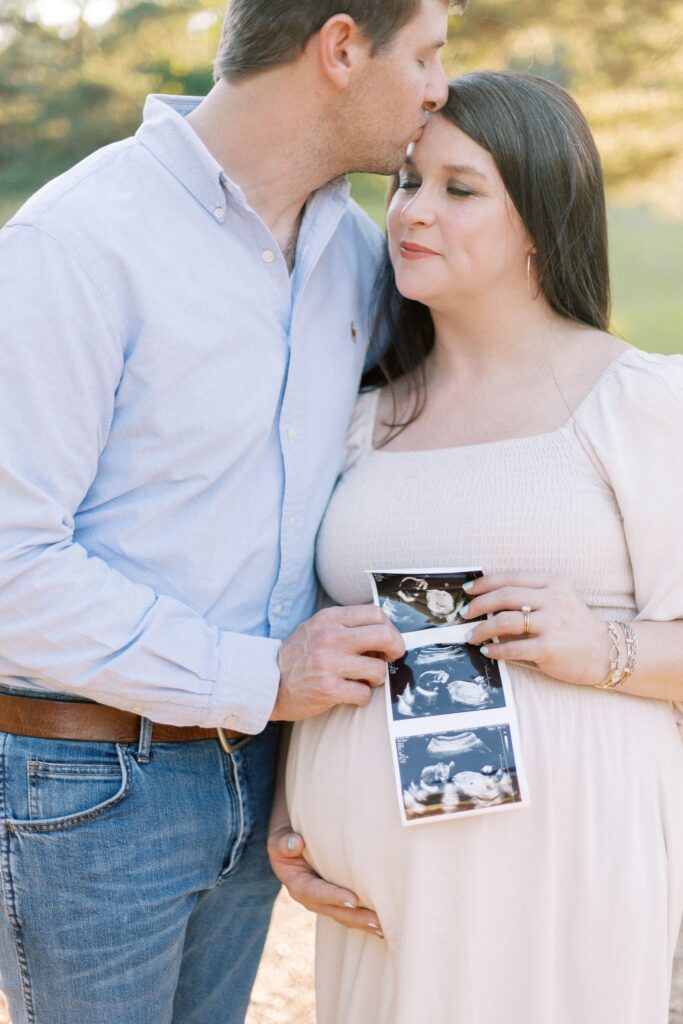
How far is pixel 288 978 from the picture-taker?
3266mm

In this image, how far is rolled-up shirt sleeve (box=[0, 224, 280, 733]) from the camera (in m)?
1.63

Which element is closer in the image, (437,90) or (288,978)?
(437,90)

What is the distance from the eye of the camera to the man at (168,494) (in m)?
1.68

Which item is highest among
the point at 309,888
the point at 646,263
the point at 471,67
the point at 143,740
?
the point at 471,67

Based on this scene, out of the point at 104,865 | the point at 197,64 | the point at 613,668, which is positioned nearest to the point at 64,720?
the point at 104,865

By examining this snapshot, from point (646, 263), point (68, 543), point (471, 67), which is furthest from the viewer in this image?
point (646, 263)

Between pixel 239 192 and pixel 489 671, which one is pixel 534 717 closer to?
pixel 489 671

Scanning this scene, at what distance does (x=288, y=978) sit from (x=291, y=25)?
2711 mm

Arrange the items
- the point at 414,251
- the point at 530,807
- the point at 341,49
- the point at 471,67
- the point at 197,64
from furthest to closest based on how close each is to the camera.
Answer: the point at 197,64, the point at 471,67, the point at 414,251, the point at 341,49, the point at 530,807

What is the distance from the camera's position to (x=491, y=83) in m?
2.14

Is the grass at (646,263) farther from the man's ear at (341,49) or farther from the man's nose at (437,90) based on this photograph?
the man's ear at (341,49)

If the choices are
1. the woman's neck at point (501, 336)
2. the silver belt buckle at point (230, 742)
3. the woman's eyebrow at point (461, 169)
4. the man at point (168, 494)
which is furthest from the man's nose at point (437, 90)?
the silver belt buckle at point (230, 742)

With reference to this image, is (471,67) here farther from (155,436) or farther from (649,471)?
(155,436)

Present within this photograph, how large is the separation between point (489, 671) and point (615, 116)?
23.8 ft
